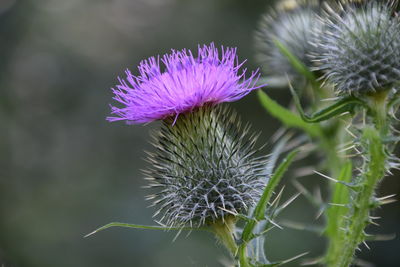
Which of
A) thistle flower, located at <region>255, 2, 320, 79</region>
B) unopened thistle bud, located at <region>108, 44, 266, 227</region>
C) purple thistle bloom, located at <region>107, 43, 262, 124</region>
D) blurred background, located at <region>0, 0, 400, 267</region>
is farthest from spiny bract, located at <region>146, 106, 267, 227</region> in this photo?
blurred background, located at <region>0, 0, 400, 267</region>

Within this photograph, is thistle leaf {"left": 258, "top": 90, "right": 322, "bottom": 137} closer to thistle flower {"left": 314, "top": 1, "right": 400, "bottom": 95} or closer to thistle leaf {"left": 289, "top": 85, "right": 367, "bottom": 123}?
thistle flower {"left": 314, "top": 1, "right": 400, "bottom": 95}

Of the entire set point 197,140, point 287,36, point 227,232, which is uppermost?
point 287,36

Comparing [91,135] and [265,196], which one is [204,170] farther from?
[91,135]

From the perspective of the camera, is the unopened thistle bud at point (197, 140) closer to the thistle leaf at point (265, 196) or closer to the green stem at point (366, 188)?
the thistle leaf at point (265, 196)

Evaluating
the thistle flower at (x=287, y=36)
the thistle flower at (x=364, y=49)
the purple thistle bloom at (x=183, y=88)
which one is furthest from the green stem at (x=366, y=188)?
the thistle flower at (x=287, y=36)

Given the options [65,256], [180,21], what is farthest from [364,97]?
[180,21]

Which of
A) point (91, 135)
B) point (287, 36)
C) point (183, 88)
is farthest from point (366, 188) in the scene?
point (91, 135)
